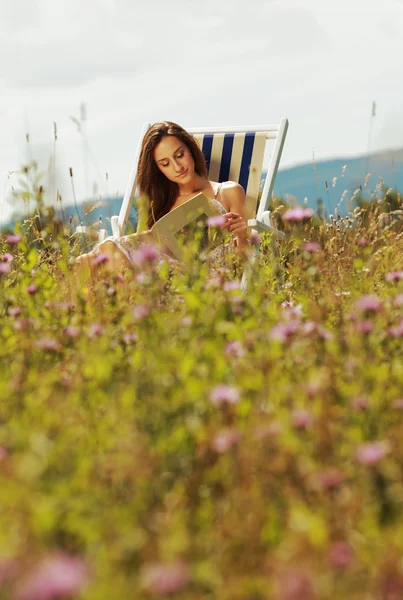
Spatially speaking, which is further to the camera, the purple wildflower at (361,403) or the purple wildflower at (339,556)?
the purple wildflower at (361,403)

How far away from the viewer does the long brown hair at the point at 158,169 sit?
4.96 meters

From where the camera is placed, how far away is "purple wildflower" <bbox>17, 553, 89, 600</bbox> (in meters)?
1.01

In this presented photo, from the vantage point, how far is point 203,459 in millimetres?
1650

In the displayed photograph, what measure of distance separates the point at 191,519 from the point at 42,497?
36 cm

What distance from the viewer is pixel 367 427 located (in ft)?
5.72

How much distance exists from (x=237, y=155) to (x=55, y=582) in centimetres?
436

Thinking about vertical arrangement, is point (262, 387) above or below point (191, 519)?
above

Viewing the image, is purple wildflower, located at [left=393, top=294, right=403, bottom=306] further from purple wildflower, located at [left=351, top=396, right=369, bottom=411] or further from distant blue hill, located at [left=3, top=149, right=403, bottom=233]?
distant blue hill, located at [left=3, top=149, right=403, bottom=233]

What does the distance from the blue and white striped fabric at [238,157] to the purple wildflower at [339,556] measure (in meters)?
3.75

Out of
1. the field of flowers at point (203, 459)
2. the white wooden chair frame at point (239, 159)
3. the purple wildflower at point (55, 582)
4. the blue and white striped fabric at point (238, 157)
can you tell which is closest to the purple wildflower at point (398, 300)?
the field of flowers at point (203, 459)

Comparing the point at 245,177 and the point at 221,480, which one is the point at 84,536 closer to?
the point at 221,480

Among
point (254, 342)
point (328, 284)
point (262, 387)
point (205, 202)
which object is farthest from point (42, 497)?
point (205, 202)

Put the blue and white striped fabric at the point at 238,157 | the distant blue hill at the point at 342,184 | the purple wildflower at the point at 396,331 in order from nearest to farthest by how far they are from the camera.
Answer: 1. the purple wildflower at the point at 396,331
2. the distant blue hill at the point at 342,184
3. the blue and white striped fabric at the point at 238,157

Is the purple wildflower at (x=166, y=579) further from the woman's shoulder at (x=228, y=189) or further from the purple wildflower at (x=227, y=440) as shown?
the woman's shoulder at (x=228, y=189)
